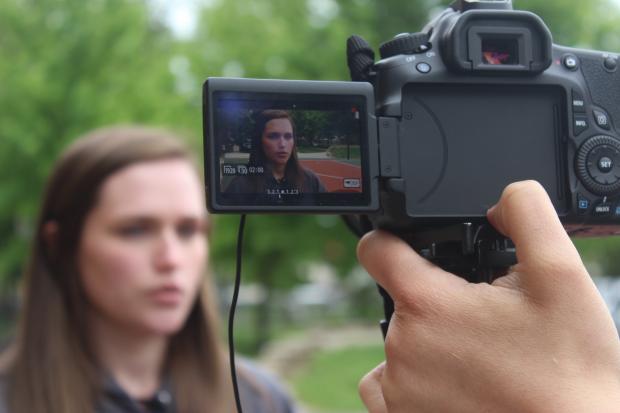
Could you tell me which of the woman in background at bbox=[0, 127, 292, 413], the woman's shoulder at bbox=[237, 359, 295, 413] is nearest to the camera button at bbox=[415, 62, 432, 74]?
the woman in background at bbox=[0, 127, 292, 413]

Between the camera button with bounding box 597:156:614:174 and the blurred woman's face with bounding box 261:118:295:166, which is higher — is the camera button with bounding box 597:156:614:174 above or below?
below

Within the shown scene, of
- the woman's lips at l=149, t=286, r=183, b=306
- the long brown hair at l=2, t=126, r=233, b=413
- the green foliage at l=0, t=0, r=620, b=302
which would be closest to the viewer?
the long brown hair at l=2, t=126, r=233, b=413

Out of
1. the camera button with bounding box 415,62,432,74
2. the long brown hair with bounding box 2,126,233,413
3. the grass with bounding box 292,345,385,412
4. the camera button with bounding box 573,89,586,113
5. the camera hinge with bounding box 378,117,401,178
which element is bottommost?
the grass with bounding box 292,345,385,412

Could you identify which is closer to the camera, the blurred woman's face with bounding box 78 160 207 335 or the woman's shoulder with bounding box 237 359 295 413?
the blurred woman's face with bounding box 78 160 207 335

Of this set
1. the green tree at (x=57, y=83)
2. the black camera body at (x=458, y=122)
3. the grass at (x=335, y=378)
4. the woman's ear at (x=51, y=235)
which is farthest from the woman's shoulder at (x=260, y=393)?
the green tree at (x=57, y=83)

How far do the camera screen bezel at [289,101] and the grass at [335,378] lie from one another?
21.2ft

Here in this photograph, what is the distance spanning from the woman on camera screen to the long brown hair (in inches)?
56.8

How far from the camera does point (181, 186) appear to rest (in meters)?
2.61

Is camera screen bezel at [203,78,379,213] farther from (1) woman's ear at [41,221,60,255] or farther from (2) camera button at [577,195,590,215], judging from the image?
(1) woman's ear at [41,221,60,255]

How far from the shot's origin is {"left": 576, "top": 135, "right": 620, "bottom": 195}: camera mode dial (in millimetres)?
1246

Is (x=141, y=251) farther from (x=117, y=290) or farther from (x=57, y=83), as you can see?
(x=57, y=83)

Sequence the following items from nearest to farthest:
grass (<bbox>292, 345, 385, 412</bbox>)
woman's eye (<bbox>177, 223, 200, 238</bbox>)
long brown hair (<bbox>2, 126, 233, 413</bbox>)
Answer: long brown hair (<bbox>2, 126, 233, 413</bbox>) → woman's eye (<bbox>177, 223, 200, 238</bbox>) → grass (<bbox>292, 345, 385, 412</bbox>)

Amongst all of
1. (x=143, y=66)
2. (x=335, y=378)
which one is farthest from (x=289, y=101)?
(x=335, y=378)

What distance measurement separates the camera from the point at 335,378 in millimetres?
10227
